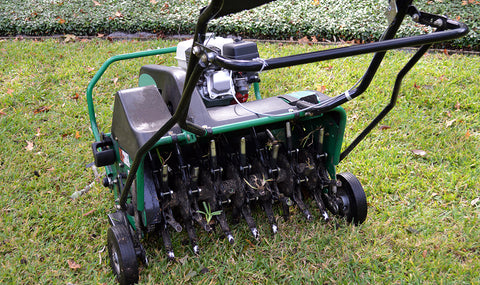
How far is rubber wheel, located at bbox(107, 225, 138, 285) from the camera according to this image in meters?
2.09

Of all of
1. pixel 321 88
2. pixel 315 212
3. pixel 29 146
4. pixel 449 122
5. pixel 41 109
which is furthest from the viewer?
pixel 321 88

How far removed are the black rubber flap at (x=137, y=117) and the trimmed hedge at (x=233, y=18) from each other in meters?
3.84

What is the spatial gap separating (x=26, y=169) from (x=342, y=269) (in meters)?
2.38

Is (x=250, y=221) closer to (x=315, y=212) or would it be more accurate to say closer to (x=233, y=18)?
(x=315, y=212)

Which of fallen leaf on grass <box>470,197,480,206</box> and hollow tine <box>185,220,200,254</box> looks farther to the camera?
fallen leaf on grass <box>470,197,480,206</box>

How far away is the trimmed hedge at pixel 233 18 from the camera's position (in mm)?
5574

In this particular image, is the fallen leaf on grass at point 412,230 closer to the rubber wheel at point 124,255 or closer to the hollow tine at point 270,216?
the hollow tine at point 270,216

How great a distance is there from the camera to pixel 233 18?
6.02 meters

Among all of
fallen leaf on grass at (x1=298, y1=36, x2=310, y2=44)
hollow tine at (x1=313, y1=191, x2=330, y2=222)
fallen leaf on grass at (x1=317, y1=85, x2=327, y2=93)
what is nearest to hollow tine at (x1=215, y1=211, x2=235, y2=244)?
hollow tine at (x1=313, y1=191, x2=330, y2=222)

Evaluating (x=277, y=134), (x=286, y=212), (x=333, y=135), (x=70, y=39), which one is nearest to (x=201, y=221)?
(x=286, y=212)

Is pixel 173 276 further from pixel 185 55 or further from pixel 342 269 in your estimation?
pixel 185 55

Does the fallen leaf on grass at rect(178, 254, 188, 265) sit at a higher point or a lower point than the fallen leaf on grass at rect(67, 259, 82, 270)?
higher

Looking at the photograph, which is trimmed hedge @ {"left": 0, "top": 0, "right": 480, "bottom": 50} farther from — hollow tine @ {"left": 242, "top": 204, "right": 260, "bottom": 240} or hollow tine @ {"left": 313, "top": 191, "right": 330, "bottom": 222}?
hollow tine @ {"left": 242, "top": 204, "right": 260, "bottom": 240}

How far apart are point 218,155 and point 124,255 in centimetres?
73
